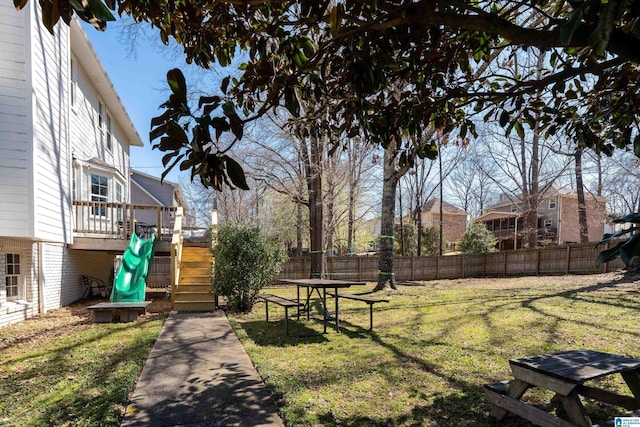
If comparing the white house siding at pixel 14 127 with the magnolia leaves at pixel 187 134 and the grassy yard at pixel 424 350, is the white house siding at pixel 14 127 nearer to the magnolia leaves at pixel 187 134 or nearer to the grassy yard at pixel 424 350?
the grassy yard at pixel 424 350

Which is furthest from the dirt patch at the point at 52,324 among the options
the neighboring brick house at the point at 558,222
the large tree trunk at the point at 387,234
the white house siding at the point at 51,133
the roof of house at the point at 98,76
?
the neighboring brick house at the point at 558,222

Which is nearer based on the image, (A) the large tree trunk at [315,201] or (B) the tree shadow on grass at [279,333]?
(B) the tree shadow on grass at [279,333]

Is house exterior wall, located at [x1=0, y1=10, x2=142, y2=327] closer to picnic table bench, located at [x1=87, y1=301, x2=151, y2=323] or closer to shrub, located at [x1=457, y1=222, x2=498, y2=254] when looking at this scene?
picnic table bench, located at [x1=87, y1=301, x2=151, y2=323]

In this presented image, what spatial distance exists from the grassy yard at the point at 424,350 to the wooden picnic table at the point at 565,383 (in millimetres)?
256

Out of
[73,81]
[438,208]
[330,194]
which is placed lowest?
[330,194]

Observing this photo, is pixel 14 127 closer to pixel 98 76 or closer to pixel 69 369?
pixel 69 369

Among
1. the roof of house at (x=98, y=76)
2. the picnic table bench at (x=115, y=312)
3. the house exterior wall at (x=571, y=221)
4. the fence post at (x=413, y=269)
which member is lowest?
the fence post at (x=413, y=269)

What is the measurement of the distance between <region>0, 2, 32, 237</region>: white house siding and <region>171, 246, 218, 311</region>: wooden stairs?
361cm

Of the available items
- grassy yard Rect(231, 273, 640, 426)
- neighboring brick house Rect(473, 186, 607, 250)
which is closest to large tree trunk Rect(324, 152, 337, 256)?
grassy yard Rect(231, 273, 640, 426)

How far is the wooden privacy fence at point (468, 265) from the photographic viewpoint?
16438mm

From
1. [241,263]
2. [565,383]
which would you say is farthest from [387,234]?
[565,383]

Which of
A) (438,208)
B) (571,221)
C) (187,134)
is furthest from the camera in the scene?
(438,208)

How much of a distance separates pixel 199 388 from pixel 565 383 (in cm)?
351

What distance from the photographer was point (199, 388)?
164 inches
